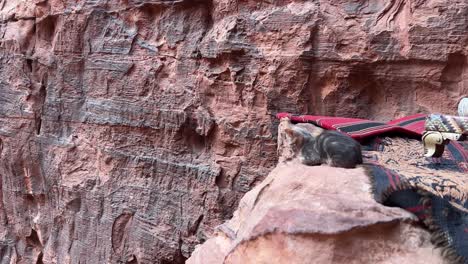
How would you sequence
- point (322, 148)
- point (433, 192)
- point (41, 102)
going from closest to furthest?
point (433, 192)
point (322, 148)
point (41, 102)

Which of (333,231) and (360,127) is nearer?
(333,231)

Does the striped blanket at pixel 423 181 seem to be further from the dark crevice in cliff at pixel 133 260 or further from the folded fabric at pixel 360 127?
the dark crevice in cliff at pixel 133 260

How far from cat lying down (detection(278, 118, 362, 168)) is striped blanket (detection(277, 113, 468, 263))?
0.24 feet

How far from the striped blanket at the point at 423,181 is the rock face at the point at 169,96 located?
933 mm

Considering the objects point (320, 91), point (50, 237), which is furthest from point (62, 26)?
point (320, 91)

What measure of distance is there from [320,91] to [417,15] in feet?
2.44

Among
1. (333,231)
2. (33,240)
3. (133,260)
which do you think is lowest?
(33,240)

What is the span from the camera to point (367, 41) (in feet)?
8.96

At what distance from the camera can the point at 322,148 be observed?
5.29 ft

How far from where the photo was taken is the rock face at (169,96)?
8.98ft

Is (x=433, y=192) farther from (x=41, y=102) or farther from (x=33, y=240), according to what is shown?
(x=33, y=240)

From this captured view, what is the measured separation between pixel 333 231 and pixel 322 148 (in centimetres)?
46

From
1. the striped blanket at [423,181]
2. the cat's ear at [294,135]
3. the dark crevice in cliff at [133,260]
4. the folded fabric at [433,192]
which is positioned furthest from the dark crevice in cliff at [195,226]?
the folded fabric at [433,192]

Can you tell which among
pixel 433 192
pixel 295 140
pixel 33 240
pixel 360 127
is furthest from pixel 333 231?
pixel 33 240
